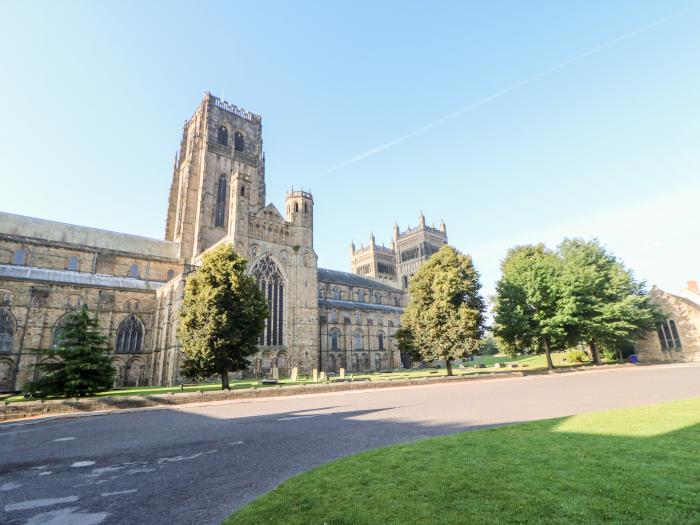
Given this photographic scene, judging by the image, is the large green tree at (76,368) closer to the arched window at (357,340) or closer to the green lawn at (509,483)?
the green lawn at (509,483)

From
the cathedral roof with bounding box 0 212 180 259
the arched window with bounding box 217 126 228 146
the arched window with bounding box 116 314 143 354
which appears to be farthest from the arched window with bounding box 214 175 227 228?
the arched window with bounding box 116 314 143 354

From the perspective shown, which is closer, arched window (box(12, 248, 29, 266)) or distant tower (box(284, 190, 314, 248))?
arched window (box(12, 248, 29, 266))

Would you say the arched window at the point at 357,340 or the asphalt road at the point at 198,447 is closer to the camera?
the asphalt road at the point at 198,447

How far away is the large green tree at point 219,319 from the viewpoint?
2270cm

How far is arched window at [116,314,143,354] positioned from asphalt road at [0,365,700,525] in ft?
83.9

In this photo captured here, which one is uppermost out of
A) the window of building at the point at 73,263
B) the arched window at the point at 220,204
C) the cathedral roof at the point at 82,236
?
the arched window at the point at 220,204

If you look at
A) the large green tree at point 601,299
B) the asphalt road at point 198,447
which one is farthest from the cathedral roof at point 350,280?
the asphalt road at point 198,447

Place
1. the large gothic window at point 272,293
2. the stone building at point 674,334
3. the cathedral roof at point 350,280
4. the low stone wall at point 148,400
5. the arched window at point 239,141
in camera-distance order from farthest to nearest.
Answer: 1. the cathedral roof at point 350,280
2. the arched window at point 239,141
3. the large gothic window at point 272,293
4. the stone building at point 674,334
5. the low stone wall at point 148,400

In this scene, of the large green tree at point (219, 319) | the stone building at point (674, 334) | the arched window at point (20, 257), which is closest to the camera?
the large green tree at point (219, 319)

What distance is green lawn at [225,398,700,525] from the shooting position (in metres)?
3.76

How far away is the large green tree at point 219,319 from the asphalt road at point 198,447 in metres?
7.59

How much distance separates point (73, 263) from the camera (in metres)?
39.4

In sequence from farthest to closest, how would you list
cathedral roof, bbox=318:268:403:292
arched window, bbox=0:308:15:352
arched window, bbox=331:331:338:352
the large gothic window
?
cathedral roof, bbox=318:268:403:292
arched window, bbox=331:331:338:352
the large gothic window
arched window, bbox=0:308:15:352

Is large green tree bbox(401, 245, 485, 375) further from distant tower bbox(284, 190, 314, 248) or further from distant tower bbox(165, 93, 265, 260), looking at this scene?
distant tower bbox(165, 93, 265, 260)
